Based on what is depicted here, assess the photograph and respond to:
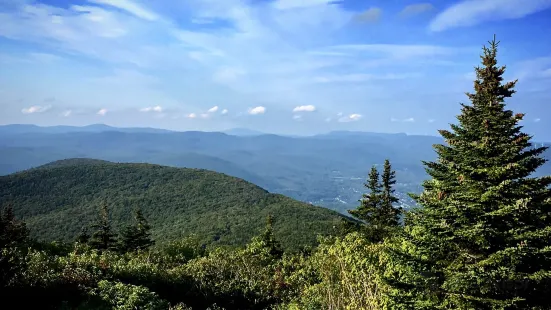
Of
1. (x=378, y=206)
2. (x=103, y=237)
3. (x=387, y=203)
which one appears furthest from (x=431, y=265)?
(x=103, y=237)

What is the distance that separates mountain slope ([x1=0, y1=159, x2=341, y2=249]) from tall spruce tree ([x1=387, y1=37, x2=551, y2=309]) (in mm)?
68162

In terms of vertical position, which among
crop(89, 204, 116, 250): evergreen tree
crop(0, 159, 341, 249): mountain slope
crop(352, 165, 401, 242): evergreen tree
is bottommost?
crop(0, 159, 341, 249): mountain slope

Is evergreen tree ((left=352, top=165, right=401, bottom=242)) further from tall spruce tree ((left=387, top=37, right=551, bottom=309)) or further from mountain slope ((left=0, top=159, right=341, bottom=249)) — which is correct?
mountain slope ((left=0, top=159, right=341, bottom=249))

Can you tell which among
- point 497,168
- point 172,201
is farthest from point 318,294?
point 172,201

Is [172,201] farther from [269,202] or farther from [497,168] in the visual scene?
[497,168]

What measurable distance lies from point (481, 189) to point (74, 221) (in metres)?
119

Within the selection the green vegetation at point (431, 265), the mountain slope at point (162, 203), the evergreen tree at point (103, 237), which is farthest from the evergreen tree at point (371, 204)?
the mountain slope at point (162, 203)

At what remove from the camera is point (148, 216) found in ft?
411

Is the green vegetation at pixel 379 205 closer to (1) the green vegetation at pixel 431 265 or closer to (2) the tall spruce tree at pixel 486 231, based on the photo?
(1) the green vegetation at pixel 431 265

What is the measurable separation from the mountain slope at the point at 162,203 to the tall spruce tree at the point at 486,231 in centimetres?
6816

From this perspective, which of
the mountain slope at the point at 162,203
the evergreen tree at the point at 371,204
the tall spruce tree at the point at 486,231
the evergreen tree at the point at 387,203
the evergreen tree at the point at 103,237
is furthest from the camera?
the mountain slope at the point at 162,203

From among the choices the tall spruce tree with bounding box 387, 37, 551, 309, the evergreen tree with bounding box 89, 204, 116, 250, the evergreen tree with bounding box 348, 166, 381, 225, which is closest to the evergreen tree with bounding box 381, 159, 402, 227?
the evergreen tree with bounding box 348, 166, 381, 225

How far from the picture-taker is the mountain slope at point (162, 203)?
100925mm

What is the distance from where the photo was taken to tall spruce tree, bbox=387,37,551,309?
15.0 meters
